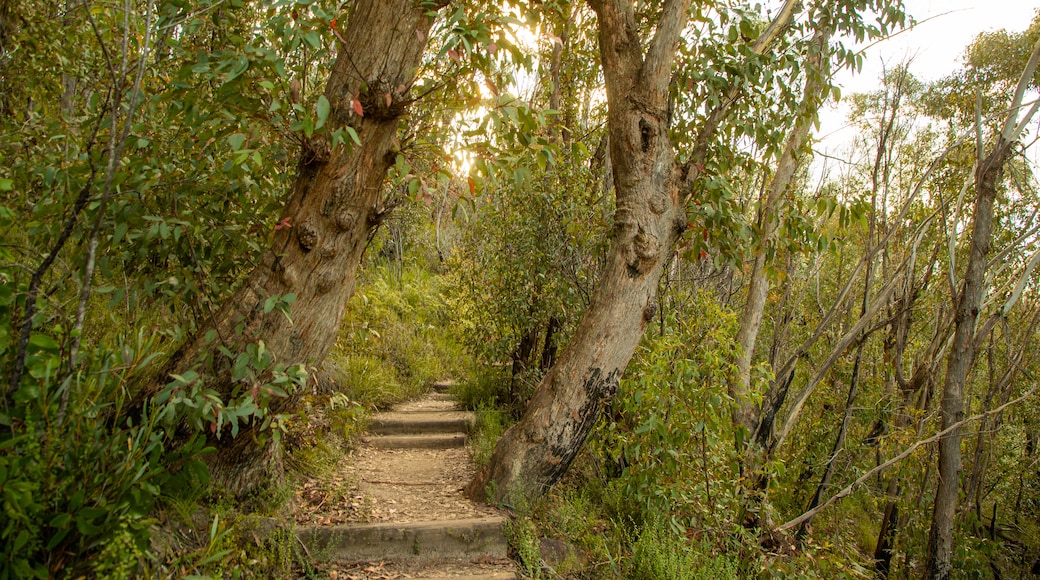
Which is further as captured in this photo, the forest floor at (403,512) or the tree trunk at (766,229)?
the tree trunk at (766,229)

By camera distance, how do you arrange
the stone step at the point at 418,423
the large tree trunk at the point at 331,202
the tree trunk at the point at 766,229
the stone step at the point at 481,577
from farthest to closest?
the stone step at the point at 418,423 → the tree trunk at the point at 766,229 → the stone step at the point at 481,577 → the large tree trunk at the point at 331,202

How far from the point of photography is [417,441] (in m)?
6.61

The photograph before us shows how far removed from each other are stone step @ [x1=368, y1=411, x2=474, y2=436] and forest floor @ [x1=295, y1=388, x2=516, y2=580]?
28 cm

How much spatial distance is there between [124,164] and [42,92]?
1.91 metres

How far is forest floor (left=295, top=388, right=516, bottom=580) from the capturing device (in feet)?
13.8

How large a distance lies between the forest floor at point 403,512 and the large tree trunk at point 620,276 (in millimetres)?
451

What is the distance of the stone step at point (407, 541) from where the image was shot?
412 centimetres

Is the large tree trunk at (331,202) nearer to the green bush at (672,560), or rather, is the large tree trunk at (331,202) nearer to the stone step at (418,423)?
the green bush at (672,560)

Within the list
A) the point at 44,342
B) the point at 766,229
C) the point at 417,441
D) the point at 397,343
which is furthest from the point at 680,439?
the point at 397,343

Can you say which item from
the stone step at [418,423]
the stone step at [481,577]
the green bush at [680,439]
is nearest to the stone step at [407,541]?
the stone step at [481,577]

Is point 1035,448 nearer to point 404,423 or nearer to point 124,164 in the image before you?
point 404,423

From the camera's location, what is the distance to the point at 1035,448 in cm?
819

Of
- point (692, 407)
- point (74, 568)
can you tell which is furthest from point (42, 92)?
point (692, 407)

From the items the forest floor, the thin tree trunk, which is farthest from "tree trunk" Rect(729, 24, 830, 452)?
the forest floor
